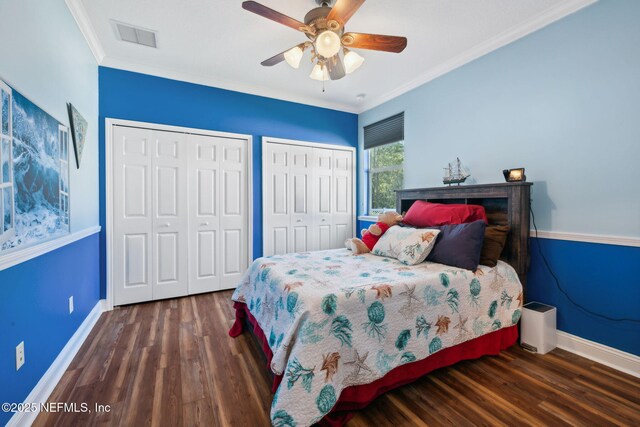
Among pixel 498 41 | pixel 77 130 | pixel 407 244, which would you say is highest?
pixel 498 41

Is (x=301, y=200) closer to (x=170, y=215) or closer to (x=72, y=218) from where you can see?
(x=170, y=215)

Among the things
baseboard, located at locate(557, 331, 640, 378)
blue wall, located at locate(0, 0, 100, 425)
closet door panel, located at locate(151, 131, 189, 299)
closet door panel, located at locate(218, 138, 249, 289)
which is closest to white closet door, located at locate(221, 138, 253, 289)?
closet door panel, located at locate(218, 138, 249, 289)

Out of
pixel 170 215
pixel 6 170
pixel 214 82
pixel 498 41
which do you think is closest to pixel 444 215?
pixel 498 41

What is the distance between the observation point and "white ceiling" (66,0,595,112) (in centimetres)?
219

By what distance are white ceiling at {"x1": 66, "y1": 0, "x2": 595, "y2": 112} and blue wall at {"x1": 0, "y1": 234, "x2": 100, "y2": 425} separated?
6.35ft

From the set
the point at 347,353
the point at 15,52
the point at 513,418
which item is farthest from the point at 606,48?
the point at 15,52

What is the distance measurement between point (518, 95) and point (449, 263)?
1.67 meters

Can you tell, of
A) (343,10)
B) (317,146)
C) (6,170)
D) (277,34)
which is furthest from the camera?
(317,146)

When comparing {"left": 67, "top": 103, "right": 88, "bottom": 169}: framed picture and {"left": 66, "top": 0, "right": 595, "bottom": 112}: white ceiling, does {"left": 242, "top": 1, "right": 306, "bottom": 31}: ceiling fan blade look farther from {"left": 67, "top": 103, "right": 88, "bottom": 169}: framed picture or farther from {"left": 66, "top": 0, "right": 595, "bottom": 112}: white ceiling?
{"left": 67, "top": 103, "right": 88, "bottom": 169}: framed picture

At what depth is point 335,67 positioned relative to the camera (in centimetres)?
236

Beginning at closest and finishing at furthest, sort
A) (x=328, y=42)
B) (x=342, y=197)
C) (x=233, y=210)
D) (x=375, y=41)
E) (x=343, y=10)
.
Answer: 1. (x=343, y=10)
2. (x=328, y=42)
3. (x=375, y=41)
4. (x=233, y=210)
5. (x=342, y=197)

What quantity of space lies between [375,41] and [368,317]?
1.88 metres

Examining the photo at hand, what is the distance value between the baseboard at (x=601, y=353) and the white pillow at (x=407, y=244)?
1.25 metres

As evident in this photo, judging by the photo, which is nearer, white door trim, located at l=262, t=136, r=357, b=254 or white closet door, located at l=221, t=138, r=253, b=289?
white closet door, located at l=221, t=138, r=253, b=289
